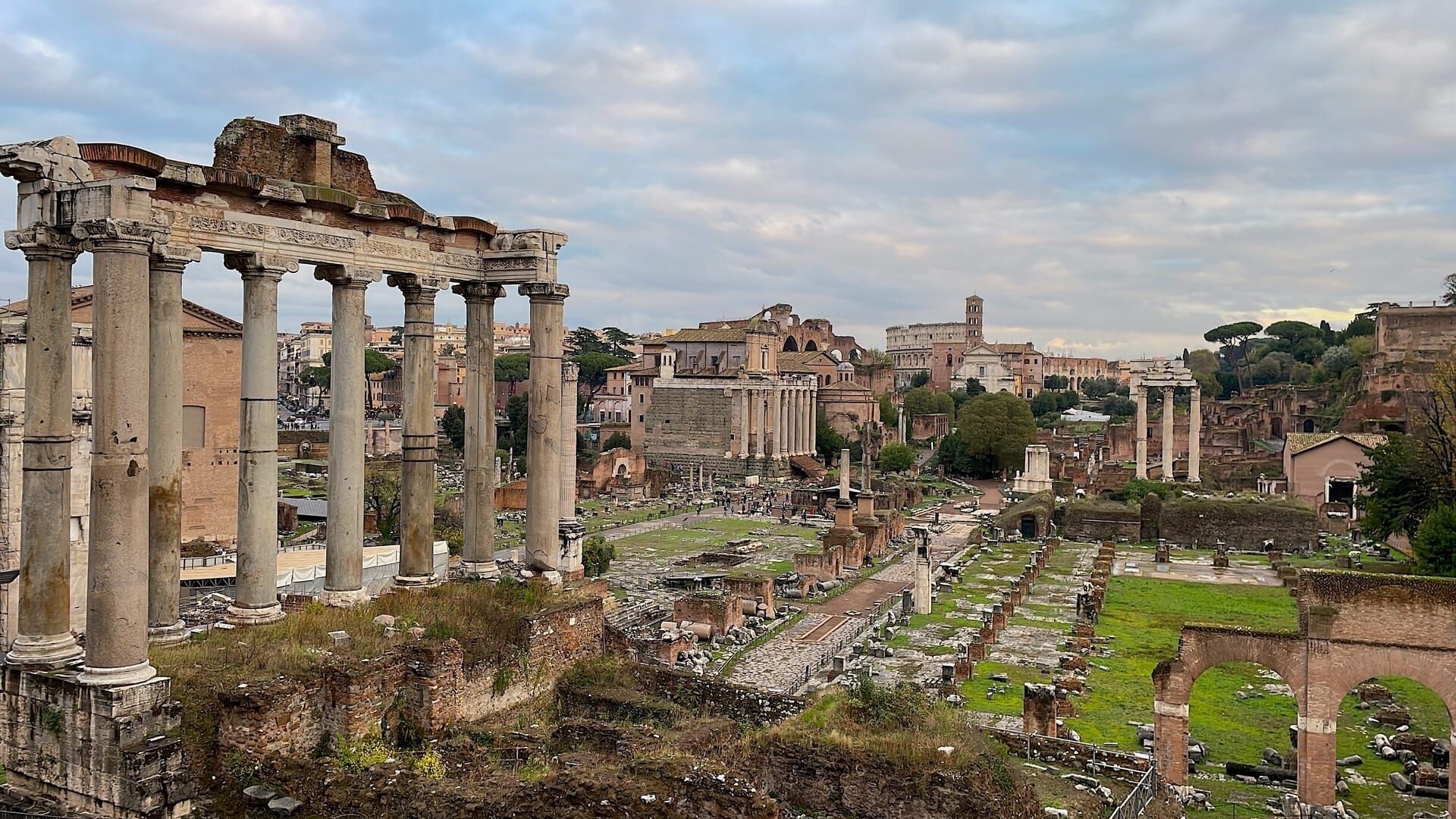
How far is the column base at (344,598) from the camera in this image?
1239 cm

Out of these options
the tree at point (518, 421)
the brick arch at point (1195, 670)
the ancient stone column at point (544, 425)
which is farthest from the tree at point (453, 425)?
the brick arch at point (1195, 670)

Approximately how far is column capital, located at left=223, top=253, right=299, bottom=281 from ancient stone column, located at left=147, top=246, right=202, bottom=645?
61 centimetres

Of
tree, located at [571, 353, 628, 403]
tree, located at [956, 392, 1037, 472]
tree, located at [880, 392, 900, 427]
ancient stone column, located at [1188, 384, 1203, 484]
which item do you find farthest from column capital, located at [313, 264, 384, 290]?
tree, located at [571, 353, 628, 403]

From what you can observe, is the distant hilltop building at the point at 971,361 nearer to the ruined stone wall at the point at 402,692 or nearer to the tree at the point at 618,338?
the tree at the point at 618,338

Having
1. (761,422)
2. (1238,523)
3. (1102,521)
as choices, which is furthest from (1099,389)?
(1238,523)

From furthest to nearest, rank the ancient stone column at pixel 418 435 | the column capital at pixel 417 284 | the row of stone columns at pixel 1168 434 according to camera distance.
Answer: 1. the row of stone columns at pixel 1168 434
2. the ancient stone column at pixel 418 435
3. the column capital at pixel 417 284

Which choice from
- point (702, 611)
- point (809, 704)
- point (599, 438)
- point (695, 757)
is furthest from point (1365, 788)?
point (599, 438)

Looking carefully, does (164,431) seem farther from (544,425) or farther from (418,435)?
(544,425)

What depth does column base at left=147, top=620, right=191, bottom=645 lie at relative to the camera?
1066cm

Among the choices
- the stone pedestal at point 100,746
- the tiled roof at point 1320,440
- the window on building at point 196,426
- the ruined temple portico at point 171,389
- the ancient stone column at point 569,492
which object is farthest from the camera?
the tiled roof at point 1320,440

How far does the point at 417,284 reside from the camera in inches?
523

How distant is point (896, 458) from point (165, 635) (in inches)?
2368

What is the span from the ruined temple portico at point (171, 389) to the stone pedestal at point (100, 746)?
0.8 inches

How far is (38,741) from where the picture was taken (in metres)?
9.19
